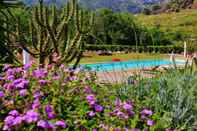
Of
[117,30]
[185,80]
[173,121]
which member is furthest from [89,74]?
[117,30]

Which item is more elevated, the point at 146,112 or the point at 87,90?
the point at 87,90

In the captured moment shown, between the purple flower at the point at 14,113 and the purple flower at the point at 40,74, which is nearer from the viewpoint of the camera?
the purple flower at the point at 14,113

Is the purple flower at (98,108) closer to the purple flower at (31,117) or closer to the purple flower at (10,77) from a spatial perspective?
the purple flower at (31,117)

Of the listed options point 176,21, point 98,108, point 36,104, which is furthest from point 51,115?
point 176,21

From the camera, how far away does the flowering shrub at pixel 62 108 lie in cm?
322

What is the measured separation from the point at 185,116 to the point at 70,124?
1.23 metres

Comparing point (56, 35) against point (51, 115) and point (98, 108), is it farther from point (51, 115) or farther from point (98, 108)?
point (51, 115)

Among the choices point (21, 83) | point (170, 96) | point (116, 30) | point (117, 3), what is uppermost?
point (117, 3)

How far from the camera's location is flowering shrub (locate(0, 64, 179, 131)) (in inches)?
127

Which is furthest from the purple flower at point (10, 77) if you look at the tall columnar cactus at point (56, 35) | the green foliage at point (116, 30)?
the green foliage at point (116, 30)

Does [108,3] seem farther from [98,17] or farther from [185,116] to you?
[185,116]

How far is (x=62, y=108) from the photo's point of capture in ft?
12.0

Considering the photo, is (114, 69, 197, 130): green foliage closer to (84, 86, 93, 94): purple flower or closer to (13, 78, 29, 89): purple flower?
A: (84, 86, 93, 94): purple flower

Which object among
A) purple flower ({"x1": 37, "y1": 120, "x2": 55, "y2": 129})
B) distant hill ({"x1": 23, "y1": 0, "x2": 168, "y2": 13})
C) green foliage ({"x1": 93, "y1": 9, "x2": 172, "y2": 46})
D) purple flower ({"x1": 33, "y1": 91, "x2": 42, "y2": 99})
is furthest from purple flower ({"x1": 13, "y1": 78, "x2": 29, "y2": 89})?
green foliage ({"x1": 93, "y1": 9, "x2": 172, "y2": 46})
